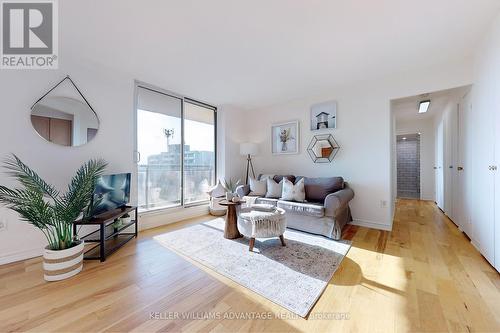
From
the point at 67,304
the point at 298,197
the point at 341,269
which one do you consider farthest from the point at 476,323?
the point at 67,304

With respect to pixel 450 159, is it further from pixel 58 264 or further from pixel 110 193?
pixel 58 264

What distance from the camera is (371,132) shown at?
3.26 metres

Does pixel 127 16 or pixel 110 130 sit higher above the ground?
pixel 127 16

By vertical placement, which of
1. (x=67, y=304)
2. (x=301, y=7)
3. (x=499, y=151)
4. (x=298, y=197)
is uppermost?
(x=301, y=7)

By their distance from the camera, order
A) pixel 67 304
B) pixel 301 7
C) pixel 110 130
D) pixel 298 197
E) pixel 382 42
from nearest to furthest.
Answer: pixel 67 304 → pixel 301 7 → pixel 382 42 → pixel 110 130 → pixel 298 197

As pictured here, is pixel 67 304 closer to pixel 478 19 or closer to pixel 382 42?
pixel 382 42

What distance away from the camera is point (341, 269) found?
1.95 m

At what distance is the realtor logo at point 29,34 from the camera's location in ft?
5.77

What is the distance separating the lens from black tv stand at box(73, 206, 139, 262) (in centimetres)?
216

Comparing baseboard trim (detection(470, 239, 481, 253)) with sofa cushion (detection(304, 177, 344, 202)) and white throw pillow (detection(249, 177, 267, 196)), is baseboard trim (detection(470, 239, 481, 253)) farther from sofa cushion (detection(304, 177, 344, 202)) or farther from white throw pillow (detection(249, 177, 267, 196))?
white throw pillow (detection(249, 177, 267, 196))

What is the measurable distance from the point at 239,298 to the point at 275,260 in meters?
0.68

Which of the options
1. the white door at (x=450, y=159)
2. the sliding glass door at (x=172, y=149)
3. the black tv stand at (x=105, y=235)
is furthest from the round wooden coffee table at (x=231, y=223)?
the white door at (x=450, y=159)

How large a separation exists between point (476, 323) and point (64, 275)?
10.7 feet

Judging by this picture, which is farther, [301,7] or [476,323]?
[301,7]
